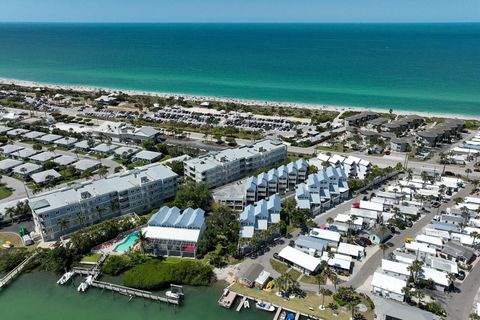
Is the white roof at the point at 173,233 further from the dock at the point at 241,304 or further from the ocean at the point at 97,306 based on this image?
the dock at the point at 241,304

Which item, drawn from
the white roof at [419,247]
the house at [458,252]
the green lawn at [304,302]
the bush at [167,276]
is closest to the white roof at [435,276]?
the white roof at [419,247]

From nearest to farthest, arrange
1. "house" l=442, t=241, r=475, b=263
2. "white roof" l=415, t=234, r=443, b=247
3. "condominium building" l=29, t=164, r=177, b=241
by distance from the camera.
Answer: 1. "house" l=442, t=241, r=475, b=263
2. "white roof" l=415, t=234, r=443, b=247
3. "condominium building" l=29, t=164, r=177, b=241

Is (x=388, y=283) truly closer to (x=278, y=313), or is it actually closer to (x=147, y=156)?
(x=278, y=313)

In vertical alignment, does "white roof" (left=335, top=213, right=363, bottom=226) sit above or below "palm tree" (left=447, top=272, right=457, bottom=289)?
above

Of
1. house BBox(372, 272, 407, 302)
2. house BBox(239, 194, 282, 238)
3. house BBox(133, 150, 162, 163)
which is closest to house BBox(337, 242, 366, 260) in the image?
house BBox(372, 272, 407, 302)

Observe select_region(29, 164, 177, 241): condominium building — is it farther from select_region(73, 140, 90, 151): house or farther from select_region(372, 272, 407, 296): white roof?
select_region(372, 272, 407, 296): white roof

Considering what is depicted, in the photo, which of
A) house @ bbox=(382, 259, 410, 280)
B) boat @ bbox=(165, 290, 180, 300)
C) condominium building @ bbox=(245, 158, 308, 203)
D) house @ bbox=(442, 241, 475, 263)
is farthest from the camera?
condominium building @ bbox=(245, 158, 308, 203)

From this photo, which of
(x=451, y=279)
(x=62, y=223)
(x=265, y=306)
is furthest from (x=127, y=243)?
(x=451, y=279)
